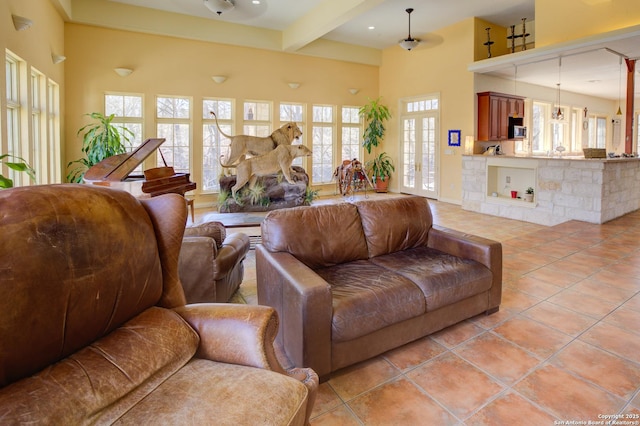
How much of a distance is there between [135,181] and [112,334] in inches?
133

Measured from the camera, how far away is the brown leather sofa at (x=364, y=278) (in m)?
2.07

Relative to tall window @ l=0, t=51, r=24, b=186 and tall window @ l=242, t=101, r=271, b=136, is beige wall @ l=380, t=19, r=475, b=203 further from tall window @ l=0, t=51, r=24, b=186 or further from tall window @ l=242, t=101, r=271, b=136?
tall window @ l=0, t=51, r=24, b=186

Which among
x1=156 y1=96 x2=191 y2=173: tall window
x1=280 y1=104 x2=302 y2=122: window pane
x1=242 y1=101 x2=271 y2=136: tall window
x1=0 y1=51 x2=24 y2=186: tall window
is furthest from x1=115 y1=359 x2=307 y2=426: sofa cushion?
x1=280 y1=104 x2=302 y2=122: window pane

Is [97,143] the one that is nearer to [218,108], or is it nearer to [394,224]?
[218,108]

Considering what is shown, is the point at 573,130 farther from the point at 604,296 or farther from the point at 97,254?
the point at 97,254

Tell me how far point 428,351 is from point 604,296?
74.0 inches

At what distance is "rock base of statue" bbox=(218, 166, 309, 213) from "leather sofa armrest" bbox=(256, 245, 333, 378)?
371cm

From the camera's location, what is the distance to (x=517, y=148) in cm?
948

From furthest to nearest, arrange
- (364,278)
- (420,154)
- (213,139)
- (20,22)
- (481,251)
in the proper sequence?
(420,154) → (213,139) → (20,22) → (481,251) → (364,278)

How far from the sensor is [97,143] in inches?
256

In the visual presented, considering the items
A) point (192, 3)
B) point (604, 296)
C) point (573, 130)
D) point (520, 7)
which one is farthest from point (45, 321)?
point (573, 130)

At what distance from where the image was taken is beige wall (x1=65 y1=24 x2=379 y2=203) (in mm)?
6961

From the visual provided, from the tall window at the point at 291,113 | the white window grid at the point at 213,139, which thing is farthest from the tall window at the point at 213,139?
the tall window at the point at 291,113

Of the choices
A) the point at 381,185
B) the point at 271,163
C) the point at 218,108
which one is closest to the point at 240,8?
the point at 218,108
